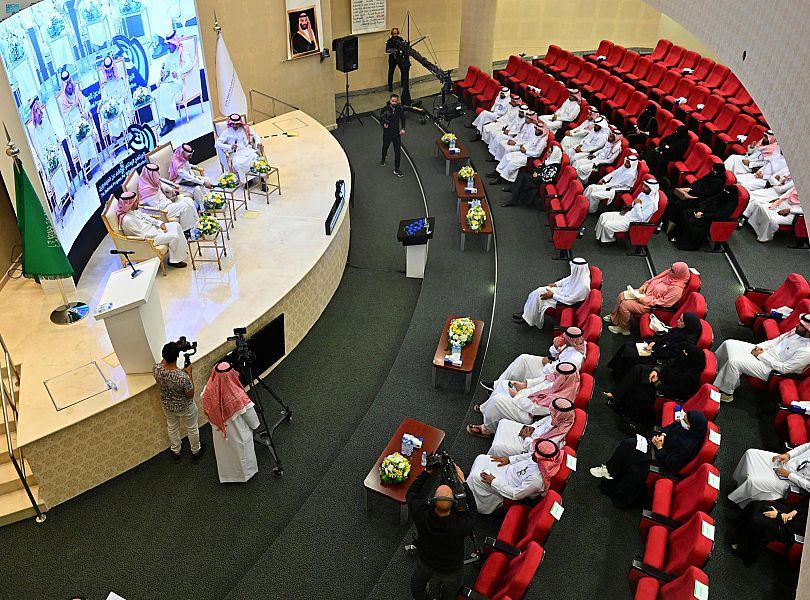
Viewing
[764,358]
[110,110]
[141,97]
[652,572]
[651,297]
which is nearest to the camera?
[652,572]

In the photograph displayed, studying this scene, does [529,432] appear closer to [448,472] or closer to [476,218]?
[448,472]

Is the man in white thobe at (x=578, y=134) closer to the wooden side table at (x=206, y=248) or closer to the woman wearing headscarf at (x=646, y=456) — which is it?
the wooden side table at (x=206, y=248)

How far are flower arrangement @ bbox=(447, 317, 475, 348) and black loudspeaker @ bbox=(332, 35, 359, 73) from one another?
847cm

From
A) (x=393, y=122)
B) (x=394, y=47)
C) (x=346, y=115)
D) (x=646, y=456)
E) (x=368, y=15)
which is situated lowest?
(x=346, y=115)

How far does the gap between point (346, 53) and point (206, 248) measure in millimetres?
6860

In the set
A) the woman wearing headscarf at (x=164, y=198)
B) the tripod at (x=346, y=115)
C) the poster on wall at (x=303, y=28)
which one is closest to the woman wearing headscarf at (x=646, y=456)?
the woman wearing headscarf at (x=164, y=198)

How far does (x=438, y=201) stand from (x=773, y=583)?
756 cm

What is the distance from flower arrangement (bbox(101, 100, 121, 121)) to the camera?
835 cm

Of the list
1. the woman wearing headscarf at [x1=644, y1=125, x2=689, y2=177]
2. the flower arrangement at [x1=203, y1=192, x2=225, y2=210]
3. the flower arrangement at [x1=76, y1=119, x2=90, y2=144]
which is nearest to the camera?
the flower arrangement at [x1=76, y1=119, x2=90, y2=144]

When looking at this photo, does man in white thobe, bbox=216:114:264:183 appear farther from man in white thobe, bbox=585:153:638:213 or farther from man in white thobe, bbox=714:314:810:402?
man in white thobe, bbox=714:314:810:402

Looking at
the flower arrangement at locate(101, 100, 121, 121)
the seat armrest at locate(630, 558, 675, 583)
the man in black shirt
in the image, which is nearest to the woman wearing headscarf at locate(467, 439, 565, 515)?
the seat armrest at locate(630, 558, 675, 583)

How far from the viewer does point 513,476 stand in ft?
17.3

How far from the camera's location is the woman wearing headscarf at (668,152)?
10.8 m


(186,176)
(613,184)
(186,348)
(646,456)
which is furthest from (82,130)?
(613,184)
